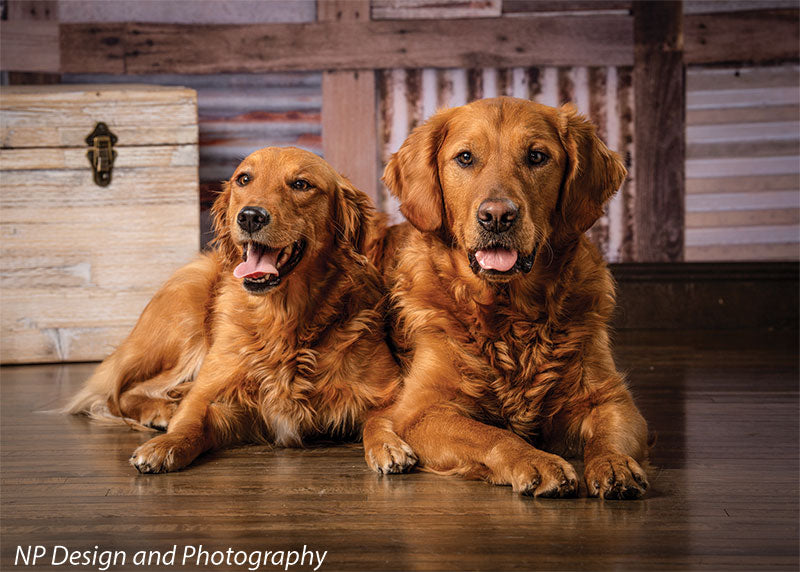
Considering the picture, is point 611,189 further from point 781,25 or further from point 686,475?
point 781,25

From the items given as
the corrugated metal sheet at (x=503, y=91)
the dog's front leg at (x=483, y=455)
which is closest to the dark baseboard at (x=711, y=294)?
the corrugated metal sheet at (x=503, y=91)

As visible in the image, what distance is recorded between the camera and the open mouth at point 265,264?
7.47 feet

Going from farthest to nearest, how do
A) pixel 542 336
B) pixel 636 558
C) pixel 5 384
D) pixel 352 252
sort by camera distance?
pixel 5 384
pixel 352 252
pixel 542 336
pixel 636 558

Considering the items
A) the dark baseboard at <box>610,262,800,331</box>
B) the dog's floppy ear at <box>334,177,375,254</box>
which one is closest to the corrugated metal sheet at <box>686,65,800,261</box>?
the dark baseboard at <box>610,262,800,331</box>

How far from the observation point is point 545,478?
176 centimetres

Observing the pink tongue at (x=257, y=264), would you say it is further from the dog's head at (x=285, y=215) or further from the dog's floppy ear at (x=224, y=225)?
the dog's floppy ear at (x=224, y=225)

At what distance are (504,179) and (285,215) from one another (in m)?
0.63

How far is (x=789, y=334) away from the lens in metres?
4.81

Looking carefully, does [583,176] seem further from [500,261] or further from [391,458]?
[391,458]

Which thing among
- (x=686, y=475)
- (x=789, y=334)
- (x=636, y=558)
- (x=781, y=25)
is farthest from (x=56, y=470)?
(x=781, y=25)

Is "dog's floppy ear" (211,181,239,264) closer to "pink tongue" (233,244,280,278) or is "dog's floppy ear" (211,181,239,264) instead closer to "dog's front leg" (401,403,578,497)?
"pink tongue" (233,244,280,278)

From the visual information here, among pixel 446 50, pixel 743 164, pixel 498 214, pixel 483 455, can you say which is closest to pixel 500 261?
pixel 498 214

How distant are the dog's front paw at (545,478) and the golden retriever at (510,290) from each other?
0.64 feet

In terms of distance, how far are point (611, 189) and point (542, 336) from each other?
0.45 meters
